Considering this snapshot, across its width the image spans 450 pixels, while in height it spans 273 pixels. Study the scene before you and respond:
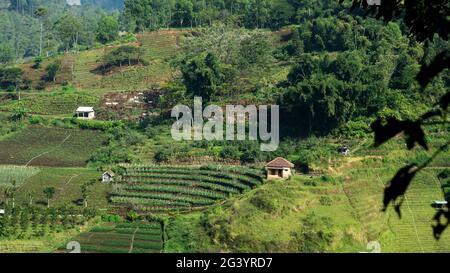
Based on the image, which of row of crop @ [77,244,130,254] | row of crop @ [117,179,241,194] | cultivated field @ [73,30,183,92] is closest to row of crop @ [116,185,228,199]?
row of crop @ [117,179,241,194]

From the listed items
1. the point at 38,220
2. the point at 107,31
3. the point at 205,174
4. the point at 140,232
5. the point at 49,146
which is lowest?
the point at 140,232

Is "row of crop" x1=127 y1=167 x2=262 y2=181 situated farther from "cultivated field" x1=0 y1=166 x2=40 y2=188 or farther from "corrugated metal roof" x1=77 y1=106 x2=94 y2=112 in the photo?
"corrugated metal roof" x1=77 y1=106 x2=94 y2=112

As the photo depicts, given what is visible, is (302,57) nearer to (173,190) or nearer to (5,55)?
(173,190)

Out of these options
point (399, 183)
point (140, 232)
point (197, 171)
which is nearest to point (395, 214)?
point (197, 171)

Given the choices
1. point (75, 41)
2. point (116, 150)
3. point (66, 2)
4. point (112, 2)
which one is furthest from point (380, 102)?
point (112, 2)

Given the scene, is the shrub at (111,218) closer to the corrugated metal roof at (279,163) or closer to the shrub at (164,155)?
the shrub at (164,155)

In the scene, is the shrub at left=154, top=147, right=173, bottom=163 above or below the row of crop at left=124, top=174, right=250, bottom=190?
above
